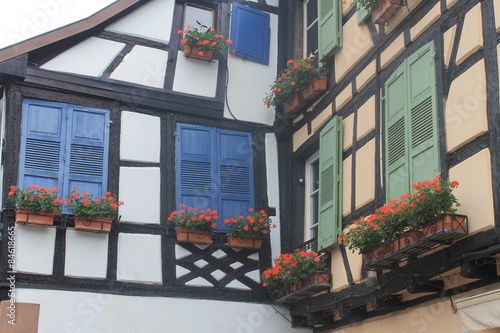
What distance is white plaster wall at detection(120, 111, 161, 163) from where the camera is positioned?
346 inches

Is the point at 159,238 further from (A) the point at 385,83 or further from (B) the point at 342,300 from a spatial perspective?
(A) the point at 385,83

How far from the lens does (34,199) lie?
786 cm

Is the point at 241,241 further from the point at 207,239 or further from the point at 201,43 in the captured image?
the point at 201,43

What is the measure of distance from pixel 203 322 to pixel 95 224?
1.58 meters

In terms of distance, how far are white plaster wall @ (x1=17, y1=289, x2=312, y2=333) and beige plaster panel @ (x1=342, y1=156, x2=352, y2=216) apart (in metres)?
1.68

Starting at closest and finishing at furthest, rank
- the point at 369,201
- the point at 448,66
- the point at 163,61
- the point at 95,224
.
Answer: the point at 448,66
the point at 369,201
the point at 95,224
the point at 163,61

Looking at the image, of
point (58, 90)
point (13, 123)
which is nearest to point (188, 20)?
point (58, 90)

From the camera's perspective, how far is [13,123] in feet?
27.3

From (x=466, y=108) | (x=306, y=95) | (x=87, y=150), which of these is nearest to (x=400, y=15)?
(x=466, y=108)

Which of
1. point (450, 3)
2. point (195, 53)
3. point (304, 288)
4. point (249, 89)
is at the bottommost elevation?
point (304, 288)

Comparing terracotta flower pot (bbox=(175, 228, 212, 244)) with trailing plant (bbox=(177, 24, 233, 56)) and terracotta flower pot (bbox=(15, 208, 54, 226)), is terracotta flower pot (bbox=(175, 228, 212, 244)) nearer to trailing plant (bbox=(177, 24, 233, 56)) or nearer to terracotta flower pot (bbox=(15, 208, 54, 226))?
terracotta flower pot (bbox=(15, 208, 54, 226))

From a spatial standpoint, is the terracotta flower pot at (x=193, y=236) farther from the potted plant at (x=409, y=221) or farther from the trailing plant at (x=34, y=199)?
the potted plant at (x=409, y=221)

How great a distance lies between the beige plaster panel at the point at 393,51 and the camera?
7.20 meters

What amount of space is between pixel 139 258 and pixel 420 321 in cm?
329
